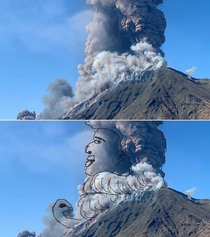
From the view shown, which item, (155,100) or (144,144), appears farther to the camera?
(155,100)

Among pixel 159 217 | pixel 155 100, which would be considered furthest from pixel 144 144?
pixel 155 100

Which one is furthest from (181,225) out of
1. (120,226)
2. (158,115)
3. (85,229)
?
(158,115)

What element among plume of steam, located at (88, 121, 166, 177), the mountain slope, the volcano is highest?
the mountain slope

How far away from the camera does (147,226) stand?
86.2 m

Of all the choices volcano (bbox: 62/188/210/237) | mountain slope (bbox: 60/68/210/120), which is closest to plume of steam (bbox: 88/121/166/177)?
volcano (bbox: 62/188/210/237)

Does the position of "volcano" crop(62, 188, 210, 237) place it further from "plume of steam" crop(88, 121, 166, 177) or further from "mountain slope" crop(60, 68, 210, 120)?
"mountain slope" crop(60, 68, 210, 120)

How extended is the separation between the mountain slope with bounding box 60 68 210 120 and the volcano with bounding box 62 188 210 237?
147 feet

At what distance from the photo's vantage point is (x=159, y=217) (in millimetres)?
88438

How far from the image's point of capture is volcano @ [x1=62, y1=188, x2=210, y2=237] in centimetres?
8050

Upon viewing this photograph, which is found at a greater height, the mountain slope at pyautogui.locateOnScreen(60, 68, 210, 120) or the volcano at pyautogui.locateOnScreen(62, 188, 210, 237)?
the mountain slope at pyautogui.locateOnScreen(60, 68, 210, 120)

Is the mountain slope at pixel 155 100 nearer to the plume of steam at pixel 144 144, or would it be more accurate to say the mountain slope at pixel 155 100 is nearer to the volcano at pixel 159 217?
the plume of steam at pixel 144 144

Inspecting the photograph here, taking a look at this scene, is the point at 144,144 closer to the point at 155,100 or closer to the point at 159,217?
the point at 159,217

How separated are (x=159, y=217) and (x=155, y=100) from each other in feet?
197

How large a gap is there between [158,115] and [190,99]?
1513cm
